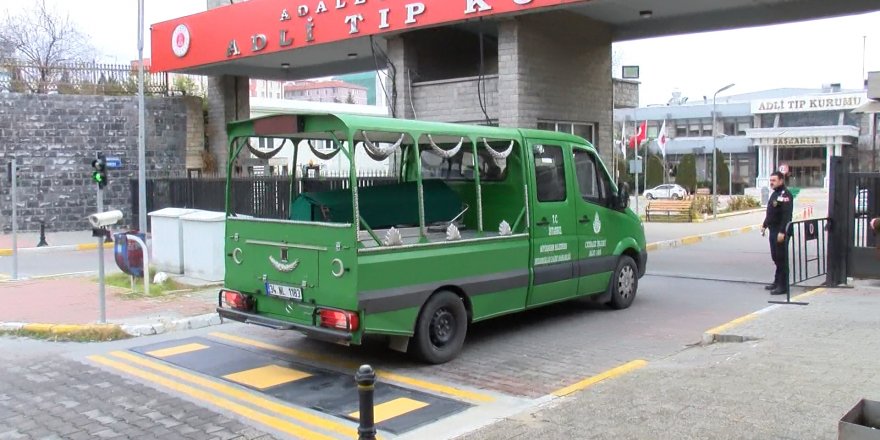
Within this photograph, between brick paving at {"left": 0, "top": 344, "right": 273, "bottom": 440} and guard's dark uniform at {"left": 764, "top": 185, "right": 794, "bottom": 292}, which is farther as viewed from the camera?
guard's dark uniform at {"left": 764, "top": 185, "right": 794, "bottom": 292}

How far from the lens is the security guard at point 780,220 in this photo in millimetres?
11062

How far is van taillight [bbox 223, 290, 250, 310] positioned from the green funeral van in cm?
2

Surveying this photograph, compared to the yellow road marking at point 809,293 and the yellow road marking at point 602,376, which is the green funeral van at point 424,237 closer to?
the yellow road marking at point 602,376

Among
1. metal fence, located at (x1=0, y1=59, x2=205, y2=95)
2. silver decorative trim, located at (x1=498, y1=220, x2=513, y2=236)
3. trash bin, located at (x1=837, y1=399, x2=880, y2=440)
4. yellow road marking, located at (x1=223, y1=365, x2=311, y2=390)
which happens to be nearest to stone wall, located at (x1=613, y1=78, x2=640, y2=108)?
silver decorative trim, located at (x1=498, y1=220, x2=513, y2=236)

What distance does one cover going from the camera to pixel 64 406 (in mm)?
6219

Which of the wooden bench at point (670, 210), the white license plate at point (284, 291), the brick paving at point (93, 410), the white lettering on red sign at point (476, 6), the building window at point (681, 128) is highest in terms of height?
the building window at point (681, 128)

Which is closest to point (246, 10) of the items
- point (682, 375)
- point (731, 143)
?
point (682, 375)

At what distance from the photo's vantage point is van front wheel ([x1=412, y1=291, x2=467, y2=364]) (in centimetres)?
731

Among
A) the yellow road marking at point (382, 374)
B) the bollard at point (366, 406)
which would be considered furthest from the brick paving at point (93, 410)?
the bollard at point (366, 406)

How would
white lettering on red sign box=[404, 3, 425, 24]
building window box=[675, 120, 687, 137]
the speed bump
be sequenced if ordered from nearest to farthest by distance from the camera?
the speed bump, white lettering on red sign box=[404, 3, 425, 24], building window box=[675, 120, 687, 137]

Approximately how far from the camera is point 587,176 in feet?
31.7

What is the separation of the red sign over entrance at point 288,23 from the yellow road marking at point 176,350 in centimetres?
869

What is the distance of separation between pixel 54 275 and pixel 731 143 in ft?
238

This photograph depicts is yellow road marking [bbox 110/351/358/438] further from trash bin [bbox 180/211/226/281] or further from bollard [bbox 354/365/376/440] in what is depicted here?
trash bin [bbox 180/211/226/281]
